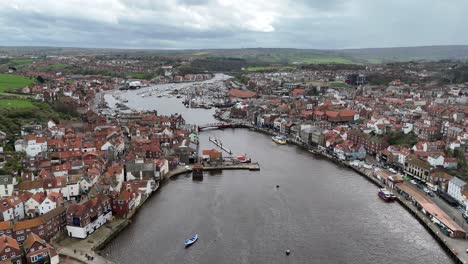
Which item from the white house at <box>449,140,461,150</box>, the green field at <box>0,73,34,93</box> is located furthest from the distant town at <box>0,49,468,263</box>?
the green field at <box>0,73,34,93</box>

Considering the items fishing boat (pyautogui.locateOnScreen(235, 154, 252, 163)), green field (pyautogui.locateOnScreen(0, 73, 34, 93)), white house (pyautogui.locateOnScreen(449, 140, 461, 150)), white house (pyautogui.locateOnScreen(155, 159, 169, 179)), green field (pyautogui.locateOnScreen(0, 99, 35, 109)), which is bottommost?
fishing boat (pyautogui.locateOnScreen(235, 154, 252, 163))

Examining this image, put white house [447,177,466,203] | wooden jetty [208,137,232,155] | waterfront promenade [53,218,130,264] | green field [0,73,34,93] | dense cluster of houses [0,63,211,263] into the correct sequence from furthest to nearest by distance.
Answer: green field [0,73,34,93] < wooden jetty [208,137,232,155] < white house [447,177,466,203] < dense cluster of houses [0,63,211,263] < waterfront promenade [53,218,130,264]

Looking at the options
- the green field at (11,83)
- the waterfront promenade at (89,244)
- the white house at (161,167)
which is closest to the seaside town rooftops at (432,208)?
the white house at (161,167)

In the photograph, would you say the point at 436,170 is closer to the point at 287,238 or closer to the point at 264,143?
the point at 287,238

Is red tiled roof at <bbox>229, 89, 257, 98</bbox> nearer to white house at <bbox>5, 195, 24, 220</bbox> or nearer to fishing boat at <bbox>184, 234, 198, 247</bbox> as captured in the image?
fishing boat at <bbox>184, 234, 198, 247</bbox>

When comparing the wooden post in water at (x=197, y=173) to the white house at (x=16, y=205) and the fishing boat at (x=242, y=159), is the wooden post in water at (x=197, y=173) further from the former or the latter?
the white house at (x=16, y=205)

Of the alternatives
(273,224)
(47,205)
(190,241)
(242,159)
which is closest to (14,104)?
(242,159)
